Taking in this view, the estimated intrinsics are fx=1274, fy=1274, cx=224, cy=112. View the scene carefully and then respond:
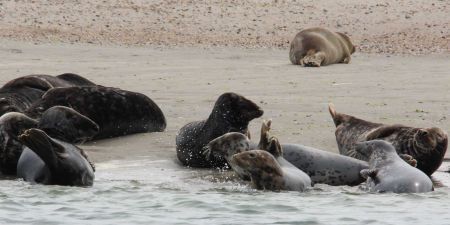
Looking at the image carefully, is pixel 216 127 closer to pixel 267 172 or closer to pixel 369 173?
pixel 267 172

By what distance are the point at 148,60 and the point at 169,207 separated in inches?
375

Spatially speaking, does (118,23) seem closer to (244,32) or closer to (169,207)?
(244,32)

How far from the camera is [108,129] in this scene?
10828mm

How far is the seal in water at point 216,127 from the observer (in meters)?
9.82

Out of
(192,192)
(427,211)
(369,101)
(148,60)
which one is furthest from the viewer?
(148,60)

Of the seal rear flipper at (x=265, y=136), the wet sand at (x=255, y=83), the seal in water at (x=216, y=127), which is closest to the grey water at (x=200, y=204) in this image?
the seal rear flipper at (x=265, y=136)

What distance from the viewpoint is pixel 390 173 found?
884cm

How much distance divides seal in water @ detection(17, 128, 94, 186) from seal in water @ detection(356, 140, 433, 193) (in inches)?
77.4

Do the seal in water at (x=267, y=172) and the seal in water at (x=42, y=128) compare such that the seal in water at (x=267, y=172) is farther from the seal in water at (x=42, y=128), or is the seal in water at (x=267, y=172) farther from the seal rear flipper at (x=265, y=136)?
the seal in water at (x=42, y=128)

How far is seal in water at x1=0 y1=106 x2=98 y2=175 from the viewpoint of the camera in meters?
9.40

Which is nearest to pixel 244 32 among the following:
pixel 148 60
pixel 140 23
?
pixel 140 23

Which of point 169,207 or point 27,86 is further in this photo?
point 27,86

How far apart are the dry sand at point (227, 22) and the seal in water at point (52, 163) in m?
11.0

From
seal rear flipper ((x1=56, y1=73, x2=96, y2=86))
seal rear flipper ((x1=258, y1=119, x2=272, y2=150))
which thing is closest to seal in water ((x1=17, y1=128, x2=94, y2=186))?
seal rear flipper ((x1=258, y1=119, x2=272, y2=150))
